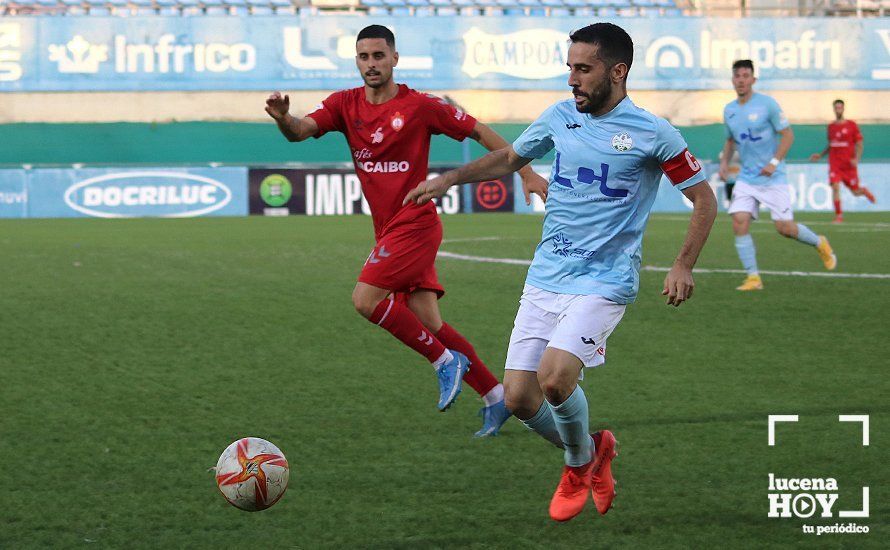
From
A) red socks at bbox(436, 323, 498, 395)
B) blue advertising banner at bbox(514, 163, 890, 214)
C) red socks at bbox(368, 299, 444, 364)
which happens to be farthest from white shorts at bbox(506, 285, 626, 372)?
blue advertising banner at bbox(514, 163, 890, 214)

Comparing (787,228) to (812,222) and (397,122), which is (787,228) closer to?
(397,122)

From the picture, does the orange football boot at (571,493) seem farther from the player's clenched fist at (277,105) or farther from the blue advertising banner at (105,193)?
the blue advertising banner at (105,193)

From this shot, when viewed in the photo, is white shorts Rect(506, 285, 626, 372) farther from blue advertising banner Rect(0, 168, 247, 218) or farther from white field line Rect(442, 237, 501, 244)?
blue advertising banner Rect(0, 168, 247, 218)

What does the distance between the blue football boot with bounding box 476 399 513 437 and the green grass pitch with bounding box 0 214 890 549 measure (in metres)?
0.07

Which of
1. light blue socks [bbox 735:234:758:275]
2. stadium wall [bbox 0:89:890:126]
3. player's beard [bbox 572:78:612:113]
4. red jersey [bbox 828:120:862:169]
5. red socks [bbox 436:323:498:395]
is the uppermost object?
stadium wall [bbox 0:89:890:126]

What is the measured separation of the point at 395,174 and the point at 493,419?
4.69 feet

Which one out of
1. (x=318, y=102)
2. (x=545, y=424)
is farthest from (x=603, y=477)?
(x=318, y=102)

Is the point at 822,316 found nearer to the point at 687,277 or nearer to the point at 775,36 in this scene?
the point at 687,277

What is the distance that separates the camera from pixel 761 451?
5.26 meters

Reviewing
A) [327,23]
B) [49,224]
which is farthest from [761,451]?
[327,23]

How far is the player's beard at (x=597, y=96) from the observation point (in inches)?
178

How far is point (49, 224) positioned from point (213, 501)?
748 inches

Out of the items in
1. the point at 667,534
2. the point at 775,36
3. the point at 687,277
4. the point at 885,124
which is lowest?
the point at 667,534

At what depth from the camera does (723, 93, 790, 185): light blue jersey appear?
11.6m
